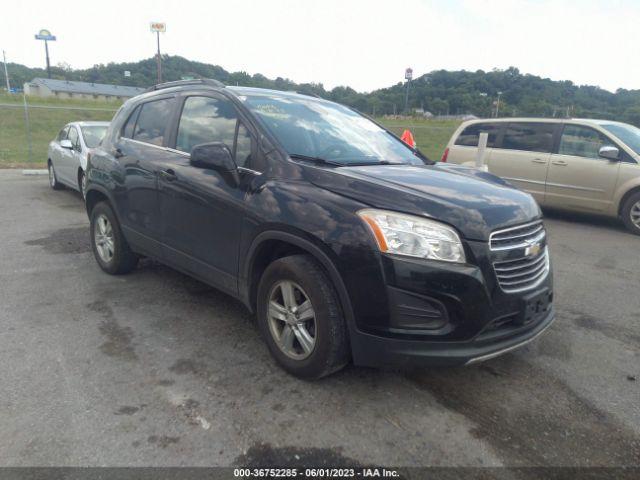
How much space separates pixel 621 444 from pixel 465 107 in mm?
37802

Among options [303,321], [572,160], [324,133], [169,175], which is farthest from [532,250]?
[572,160]

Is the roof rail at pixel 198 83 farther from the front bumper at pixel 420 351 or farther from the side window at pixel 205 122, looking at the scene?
the front bumper at pixel 420 351

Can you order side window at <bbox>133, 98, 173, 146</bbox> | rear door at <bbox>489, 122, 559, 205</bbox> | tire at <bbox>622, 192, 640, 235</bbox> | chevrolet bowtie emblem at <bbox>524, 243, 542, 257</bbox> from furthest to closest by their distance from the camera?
rear door at <bbox>489, 122, 559, 205</bbox> < tire at <bbox>622, 192, 640, 235</bbox> < side window at <bbox>133, 98, 173, 146</bbox> < chevrolet bowtie emblem at <bbox>524, 243, 542, 257</bbox>

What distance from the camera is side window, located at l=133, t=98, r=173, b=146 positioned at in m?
4.23

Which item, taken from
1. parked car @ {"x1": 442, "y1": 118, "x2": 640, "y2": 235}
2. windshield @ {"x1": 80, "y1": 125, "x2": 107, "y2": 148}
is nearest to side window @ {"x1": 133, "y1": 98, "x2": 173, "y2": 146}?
windshield @ {"x1": 80, "y1": 125, "x2": 107, "y2": 148}

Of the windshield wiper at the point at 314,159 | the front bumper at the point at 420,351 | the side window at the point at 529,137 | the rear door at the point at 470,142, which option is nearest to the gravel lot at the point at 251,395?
the front bumper at the point at 420,351

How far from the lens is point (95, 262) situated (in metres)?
5.48

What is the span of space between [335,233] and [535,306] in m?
1.30

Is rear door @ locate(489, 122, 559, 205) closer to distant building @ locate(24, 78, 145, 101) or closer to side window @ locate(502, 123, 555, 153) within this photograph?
side window @ locate(502, 123, 555, 153)

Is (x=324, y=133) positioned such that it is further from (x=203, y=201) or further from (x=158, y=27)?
(x=158, y=27)

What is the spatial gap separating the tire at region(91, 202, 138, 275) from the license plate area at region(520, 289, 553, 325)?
367cm

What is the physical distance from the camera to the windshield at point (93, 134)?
8867mm

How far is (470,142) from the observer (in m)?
9.72

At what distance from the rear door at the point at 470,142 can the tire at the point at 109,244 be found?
22.3ft
